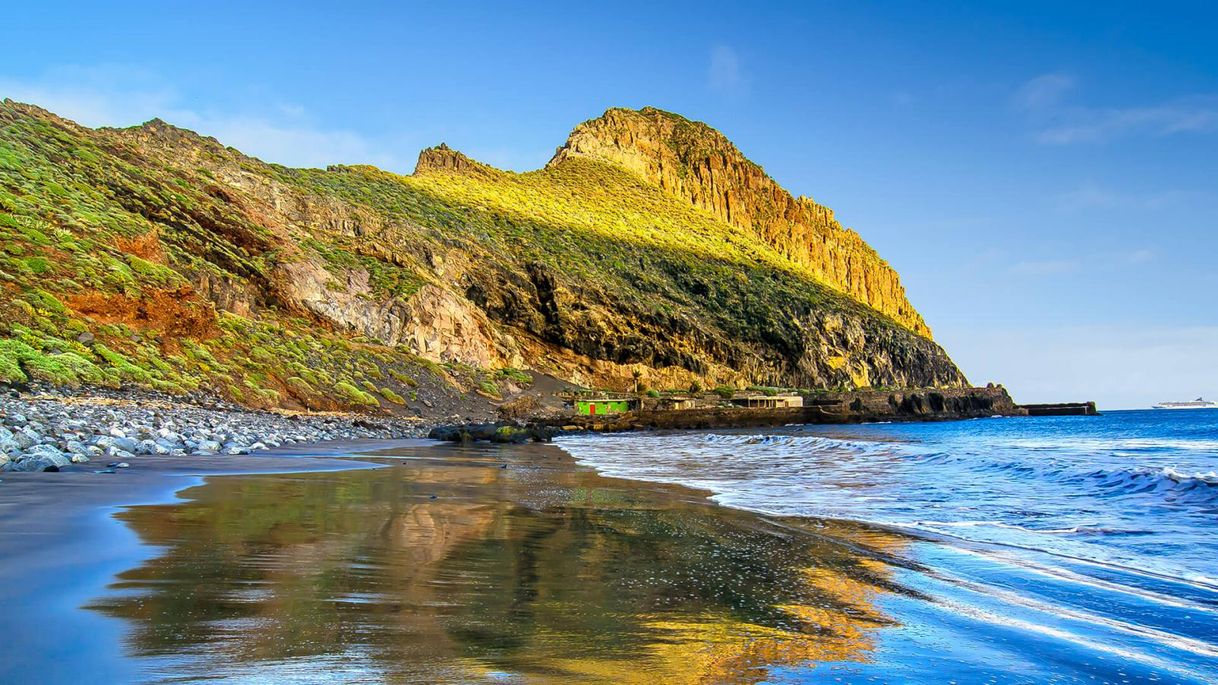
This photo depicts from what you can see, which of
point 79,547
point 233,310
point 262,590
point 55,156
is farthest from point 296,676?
point 55,156

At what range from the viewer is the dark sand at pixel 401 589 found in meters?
2.40

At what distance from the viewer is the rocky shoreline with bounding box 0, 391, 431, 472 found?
7.92 meters

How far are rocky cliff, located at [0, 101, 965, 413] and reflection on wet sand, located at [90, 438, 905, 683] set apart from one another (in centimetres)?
1519

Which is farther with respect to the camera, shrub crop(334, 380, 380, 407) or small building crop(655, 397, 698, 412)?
small building crop(655, 397, 698, 412)

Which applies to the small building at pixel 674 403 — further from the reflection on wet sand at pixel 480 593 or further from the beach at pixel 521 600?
the beach at pixel 521 600

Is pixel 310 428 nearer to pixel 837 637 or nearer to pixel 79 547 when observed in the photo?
pixel 79 547

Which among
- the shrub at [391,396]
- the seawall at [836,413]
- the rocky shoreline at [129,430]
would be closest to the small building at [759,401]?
the seawall at [836,413]

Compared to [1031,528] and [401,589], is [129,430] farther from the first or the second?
[1031,528]

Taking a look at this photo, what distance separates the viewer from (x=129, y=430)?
11.1 m

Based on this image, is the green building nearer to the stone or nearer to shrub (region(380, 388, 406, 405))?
shrub (region(380, 388, 406, 405))

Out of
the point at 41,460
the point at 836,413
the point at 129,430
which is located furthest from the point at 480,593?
the point at 836,413

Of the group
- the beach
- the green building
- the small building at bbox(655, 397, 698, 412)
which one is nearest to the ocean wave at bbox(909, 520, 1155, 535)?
the beach

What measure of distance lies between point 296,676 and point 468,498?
19.5 ft

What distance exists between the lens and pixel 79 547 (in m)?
3.91
